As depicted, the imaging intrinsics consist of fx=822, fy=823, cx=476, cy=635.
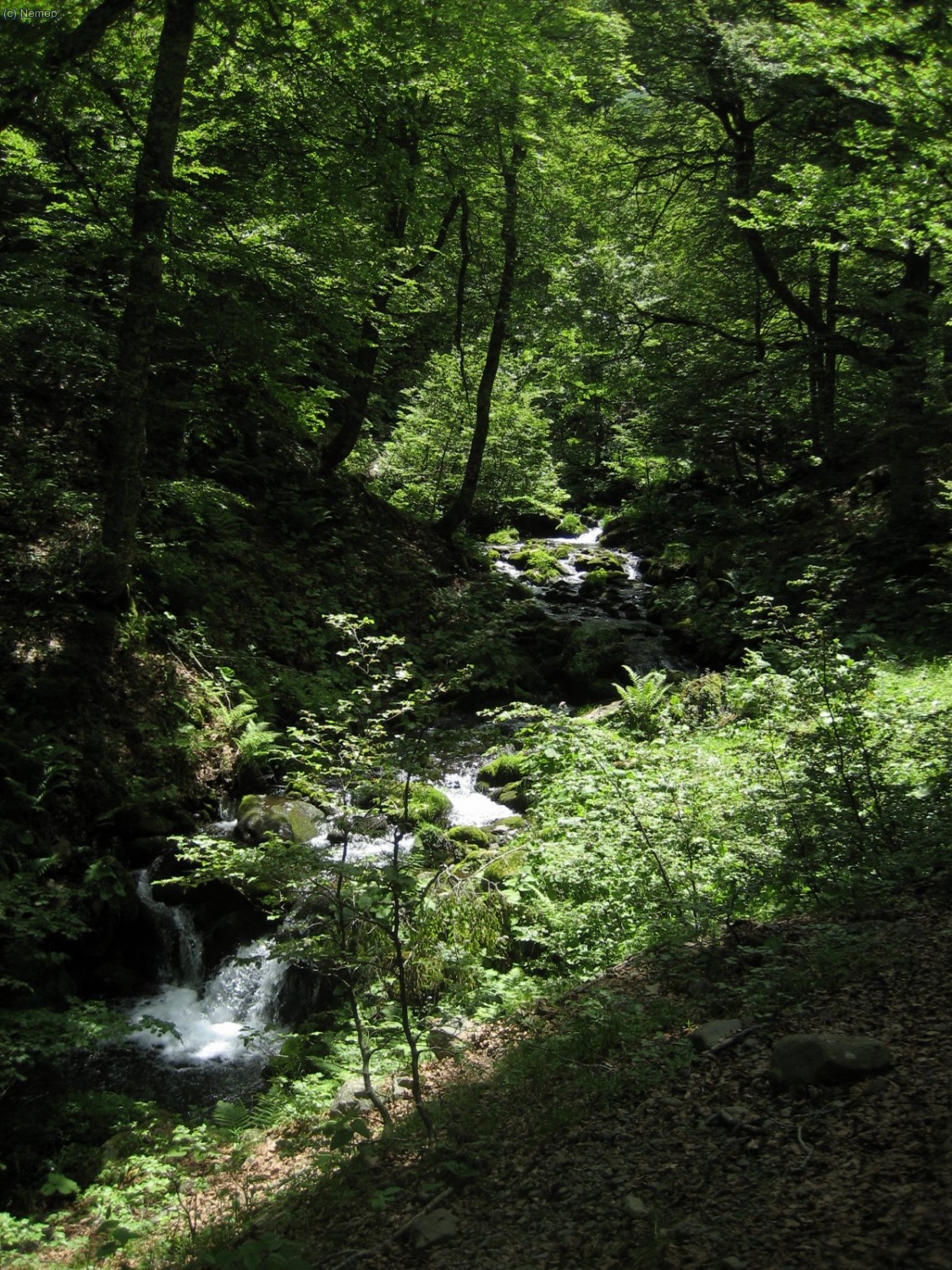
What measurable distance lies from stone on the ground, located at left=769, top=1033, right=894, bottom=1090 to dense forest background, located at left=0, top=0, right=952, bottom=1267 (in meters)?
1.66

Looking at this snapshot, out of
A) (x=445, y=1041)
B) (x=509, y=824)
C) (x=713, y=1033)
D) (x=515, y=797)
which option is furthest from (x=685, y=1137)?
(x=515, y=797)

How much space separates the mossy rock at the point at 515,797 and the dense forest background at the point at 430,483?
0.07m

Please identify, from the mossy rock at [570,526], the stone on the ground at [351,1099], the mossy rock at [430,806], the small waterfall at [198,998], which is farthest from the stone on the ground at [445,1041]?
the mossy rock at [570,526]

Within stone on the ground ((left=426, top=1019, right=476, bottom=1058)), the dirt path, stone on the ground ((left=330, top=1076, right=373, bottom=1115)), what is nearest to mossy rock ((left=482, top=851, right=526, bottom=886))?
stone on the ground ((left=426, top=1019, right=476, bottom=1058))

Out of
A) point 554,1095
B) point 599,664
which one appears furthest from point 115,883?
point 599,664

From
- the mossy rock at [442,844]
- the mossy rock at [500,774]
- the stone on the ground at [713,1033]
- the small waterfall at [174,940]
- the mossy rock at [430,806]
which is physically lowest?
the stone on the ground at [713,1033]

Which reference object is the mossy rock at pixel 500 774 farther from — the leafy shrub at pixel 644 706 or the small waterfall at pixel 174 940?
the small waterfall at pixel 174 940

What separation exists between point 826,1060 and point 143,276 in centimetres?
793

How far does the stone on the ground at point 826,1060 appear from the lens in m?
3.28

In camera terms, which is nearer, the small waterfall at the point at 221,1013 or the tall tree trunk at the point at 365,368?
the small waterfall at the point at 221,1013

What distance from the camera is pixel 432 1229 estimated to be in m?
3.22

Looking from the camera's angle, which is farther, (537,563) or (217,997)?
(537,563)

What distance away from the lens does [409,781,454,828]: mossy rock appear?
27.3 ft

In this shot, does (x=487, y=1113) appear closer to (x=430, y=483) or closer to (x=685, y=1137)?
(x=685, y=1137)
